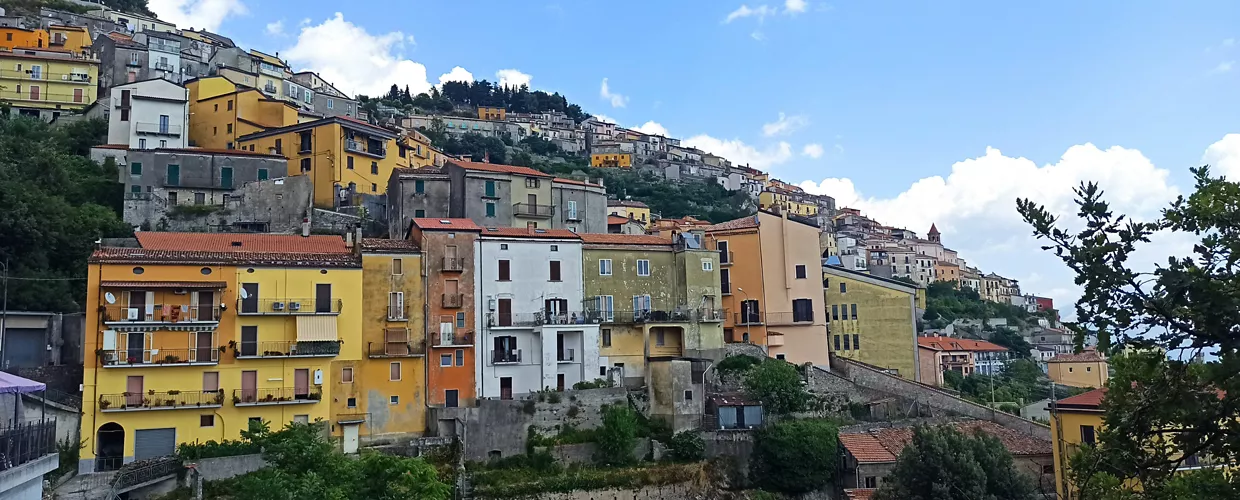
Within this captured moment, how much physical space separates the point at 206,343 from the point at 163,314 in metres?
1.91

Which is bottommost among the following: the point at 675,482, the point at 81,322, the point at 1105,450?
the point at 675,482

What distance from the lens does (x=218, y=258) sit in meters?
35.2

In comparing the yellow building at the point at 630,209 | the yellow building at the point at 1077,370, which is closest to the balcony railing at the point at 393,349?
the yellow building at the point at 630,209

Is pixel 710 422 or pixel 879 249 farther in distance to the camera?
pixel 879 249

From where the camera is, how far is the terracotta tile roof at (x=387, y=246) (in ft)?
125

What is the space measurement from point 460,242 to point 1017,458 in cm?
2657

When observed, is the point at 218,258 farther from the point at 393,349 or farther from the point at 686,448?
the point at 686,448

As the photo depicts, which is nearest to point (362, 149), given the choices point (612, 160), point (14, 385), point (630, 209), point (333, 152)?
point (333, 152)

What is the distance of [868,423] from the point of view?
4222 cm

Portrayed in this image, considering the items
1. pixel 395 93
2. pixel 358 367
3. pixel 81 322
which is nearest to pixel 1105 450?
pixel 358 367

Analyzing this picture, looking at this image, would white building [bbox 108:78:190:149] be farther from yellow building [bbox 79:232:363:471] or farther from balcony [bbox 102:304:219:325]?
balcony [bbox 102:304:219:325]

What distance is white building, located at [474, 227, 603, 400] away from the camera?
4012cm

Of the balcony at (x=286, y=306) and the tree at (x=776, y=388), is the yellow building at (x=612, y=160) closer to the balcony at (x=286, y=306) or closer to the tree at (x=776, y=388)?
the tree at (x=776, y=388)

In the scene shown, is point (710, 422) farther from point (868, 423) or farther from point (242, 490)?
point (242, 490)
